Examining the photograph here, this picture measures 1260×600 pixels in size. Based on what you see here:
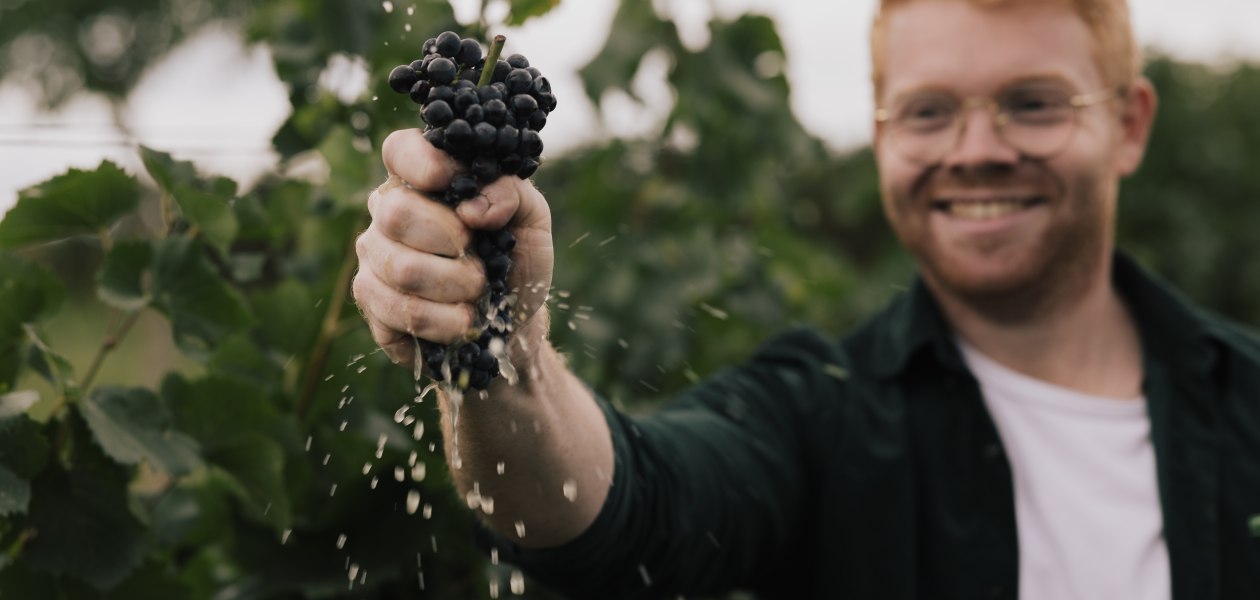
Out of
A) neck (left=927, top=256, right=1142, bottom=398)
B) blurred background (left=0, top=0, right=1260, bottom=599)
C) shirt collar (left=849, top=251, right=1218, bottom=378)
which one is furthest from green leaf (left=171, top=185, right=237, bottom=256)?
neck (left=927, top=256, right=1142, bottom=398)

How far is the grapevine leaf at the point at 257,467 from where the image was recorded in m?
1.63

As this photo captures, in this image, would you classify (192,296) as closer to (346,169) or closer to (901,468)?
(346,169)

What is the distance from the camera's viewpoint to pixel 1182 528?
203 cm

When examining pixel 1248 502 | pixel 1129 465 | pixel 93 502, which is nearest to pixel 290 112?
pixel 93 502

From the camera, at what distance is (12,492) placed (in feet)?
4.33

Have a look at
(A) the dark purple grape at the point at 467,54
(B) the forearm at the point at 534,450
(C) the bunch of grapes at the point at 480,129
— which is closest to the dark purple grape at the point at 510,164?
(C) the bunch of grapes at the point at 480,129

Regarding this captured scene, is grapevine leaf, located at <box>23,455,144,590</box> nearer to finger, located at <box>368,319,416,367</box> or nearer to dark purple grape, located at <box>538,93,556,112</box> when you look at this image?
finger, located at <box>368,319,416,367</box>

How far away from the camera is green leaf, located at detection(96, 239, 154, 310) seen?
156 cm

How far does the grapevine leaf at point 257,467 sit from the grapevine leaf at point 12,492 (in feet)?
1.07

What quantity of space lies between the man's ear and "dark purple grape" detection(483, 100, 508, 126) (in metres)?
1.81

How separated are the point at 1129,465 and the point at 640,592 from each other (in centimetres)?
103

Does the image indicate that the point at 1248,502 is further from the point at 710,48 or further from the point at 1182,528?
the point at 710,48

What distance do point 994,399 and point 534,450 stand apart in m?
1.18

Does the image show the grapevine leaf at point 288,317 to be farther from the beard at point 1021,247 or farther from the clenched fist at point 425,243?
the beard at point 1021,247
